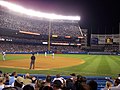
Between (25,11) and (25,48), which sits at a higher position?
(25,11)

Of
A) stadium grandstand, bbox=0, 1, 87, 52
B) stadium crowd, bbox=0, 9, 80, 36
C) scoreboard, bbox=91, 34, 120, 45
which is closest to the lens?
stadium grandstand, bbox=0, 1, 87, 52

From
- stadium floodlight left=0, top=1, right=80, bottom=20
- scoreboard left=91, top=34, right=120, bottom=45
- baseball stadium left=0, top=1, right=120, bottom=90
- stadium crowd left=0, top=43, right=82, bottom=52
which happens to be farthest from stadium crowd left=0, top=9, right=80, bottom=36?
scoreboard left=91, top=34, right=120, bottom=45

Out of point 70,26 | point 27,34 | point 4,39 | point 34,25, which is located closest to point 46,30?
point 34,25

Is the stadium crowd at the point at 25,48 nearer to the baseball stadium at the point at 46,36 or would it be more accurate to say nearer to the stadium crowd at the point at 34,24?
the baseball stadium at the point at 46,36

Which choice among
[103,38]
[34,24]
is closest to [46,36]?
[34,24]

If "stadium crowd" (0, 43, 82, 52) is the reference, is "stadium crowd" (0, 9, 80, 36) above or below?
above

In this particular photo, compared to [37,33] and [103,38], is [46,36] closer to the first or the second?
[37,33]

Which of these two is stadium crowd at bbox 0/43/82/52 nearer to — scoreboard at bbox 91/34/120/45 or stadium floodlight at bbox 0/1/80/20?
scoreboard at bbox 91/34/120/45

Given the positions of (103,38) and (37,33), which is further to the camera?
(103,38)

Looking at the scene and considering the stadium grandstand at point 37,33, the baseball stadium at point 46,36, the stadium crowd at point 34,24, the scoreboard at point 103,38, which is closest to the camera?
the baseball stadium at point 46,36

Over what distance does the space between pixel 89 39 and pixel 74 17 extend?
521 inches

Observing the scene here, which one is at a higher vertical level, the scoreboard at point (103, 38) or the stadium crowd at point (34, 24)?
the stadium crowd at point (34, 24)

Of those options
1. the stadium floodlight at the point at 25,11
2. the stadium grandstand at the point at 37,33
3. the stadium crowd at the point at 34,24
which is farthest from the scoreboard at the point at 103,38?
the stadium floodlight at the point at 25,11

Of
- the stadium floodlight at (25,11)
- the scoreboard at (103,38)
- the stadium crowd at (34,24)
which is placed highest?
the stadium floodlight at (25,11)
